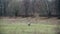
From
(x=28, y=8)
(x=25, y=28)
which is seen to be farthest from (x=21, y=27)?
(x=28, y=8)

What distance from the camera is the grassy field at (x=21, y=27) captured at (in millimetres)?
3789

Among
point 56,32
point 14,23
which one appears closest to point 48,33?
point 56,32

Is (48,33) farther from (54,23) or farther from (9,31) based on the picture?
(9,31)

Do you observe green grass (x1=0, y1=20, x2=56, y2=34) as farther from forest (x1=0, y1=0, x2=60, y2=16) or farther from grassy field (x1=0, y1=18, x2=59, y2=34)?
forest (x1=0, y1=0, x2=60, y2=16)

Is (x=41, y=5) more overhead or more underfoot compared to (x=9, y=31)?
more overhead

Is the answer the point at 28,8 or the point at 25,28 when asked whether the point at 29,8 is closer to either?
the point at 28,8

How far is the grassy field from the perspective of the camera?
3.79 meters

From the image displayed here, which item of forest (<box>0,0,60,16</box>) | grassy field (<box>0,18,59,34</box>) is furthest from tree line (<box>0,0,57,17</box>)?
grassy field (<box>0,18,59,34</box>)

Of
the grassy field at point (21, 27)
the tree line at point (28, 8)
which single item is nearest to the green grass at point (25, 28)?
the grassy field at point (21, 27)

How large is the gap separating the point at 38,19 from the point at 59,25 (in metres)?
0.43

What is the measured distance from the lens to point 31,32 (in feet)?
12.5

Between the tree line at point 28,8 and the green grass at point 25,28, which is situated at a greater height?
the tree line at point 28,8

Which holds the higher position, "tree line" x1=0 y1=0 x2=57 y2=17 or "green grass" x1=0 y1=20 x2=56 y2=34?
"tree line" x1=0 y1=0 x2=57 y2=17

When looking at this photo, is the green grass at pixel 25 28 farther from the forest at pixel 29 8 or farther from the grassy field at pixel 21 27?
the forest at pixel 29 8
